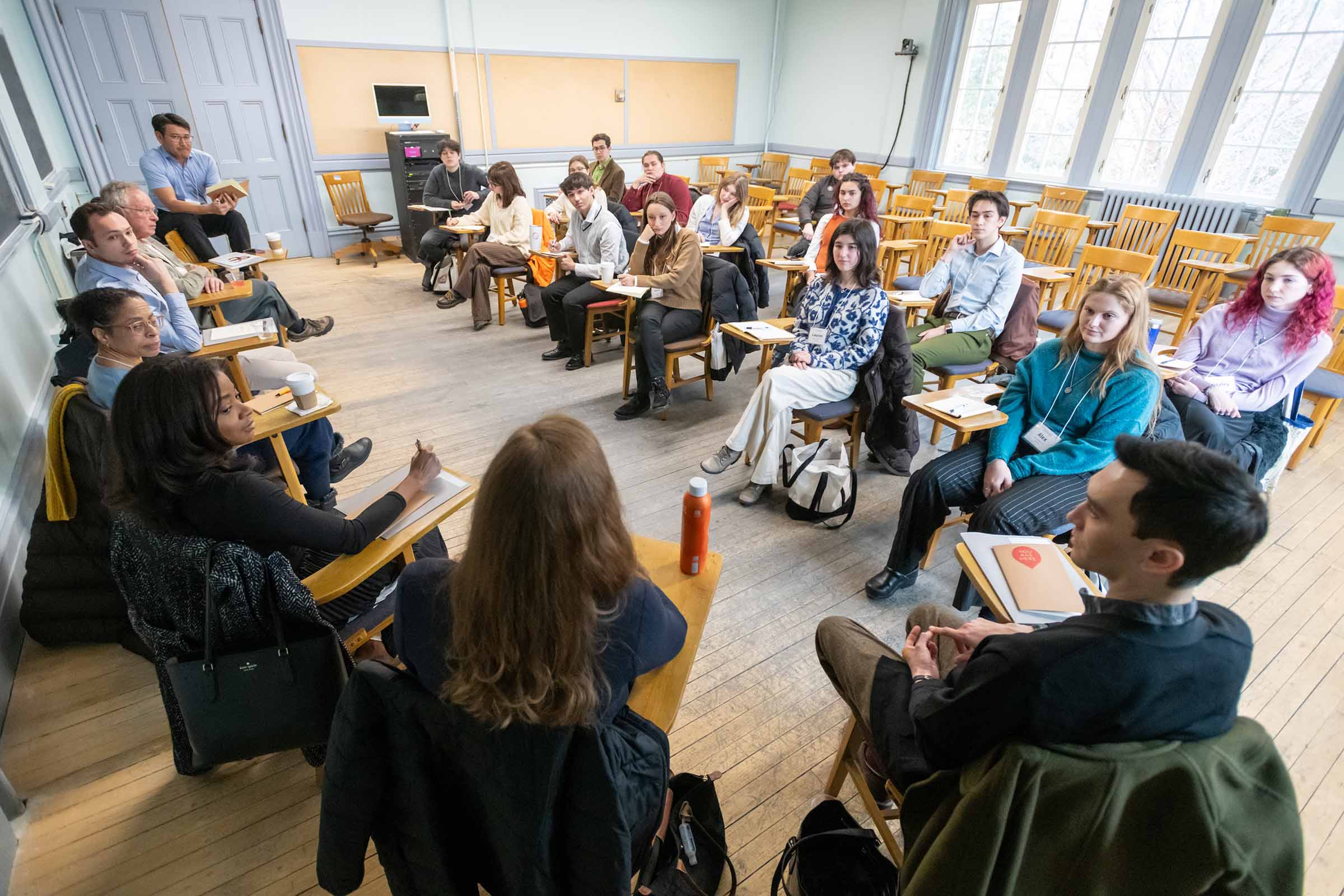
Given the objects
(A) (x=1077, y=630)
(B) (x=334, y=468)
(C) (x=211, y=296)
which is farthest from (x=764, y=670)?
(C) (x=211, y=296)

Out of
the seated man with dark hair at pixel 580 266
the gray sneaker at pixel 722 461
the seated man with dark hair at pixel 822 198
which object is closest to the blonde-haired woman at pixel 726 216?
the seated man with dark hair at pixel 580 266

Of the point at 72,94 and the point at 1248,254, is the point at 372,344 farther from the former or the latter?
the point at 1248,254

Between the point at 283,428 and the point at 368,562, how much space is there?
791mm

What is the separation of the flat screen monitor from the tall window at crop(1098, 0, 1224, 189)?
6.93m

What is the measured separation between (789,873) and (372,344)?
4379mm

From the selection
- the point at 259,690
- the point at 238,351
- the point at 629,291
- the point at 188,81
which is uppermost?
the point at 188,81

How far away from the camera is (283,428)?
1998mm

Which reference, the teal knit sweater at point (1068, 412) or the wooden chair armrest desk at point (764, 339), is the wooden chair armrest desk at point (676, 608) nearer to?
the teal knit sweater at point (1068, 412)

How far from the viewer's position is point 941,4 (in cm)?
700

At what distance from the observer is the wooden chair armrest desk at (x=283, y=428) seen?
6.53ft

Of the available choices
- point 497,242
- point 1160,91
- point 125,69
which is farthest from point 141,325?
point 1160,91

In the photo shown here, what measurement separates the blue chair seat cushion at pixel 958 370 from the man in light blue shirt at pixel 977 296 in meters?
0.02

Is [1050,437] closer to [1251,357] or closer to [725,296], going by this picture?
[1251,357]

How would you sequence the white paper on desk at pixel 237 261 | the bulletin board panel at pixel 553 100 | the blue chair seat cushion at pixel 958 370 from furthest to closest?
1. the bulletin board panel at pixel 553 100
2. the white paper on desk at pixel 237 261
3. the blue chair seat cushion at pixel 958 370
